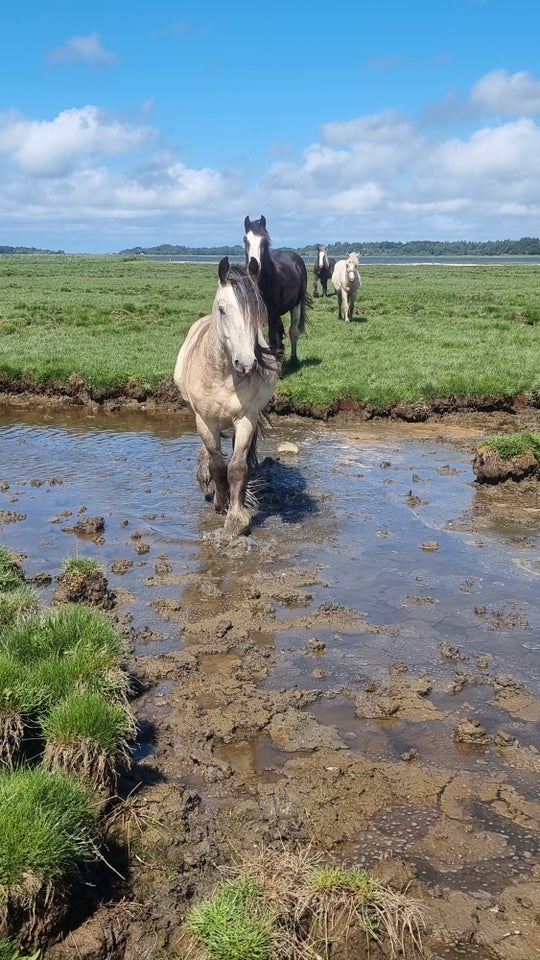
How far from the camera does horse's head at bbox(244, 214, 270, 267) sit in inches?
451

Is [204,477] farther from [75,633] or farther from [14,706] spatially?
[14,706]

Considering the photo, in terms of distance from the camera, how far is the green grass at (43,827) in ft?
10.1

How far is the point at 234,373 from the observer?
763cm

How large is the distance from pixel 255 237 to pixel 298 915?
10074 millimetres

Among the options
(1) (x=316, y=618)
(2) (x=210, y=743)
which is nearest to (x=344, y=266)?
(1) (x=316, y=618)

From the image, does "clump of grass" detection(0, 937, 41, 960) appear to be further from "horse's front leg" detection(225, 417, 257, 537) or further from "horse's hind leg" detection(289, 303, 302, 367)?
"horse's hind leg" detection(289, 303, 302, 367)

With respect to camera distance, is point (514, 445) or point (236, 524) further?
point (514, 445)

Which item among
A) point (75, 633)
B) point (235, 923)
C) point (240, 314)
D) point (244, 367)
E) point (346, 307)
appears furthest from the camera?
point (346, 307)

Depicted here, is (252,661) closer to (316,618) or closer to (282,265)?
(316,618)

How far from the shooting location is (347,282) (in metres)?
23.2

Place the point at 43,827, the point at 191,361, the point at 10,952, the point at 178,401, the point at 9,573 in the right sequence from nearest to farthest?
the point at 10,952 < the point at 43,827 < the point at 9,573 < the point at 191,361 < the point at 178,401

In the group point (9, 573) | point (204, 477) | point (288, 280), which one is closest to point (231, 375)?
point (204, 477)

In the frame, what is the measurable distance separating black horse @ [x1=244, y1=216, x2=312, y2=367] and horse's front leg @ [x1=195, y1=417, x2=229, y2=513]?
7.18 feet

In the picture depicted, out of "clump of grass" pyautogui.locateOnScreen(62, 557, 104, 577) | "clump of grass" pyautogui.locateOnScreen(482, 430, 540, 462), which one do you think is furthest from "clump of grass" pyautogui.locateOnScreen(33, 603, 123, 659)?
"clump of grass" pyautogui.locateOnScreen(482, 430, 540, 462)
